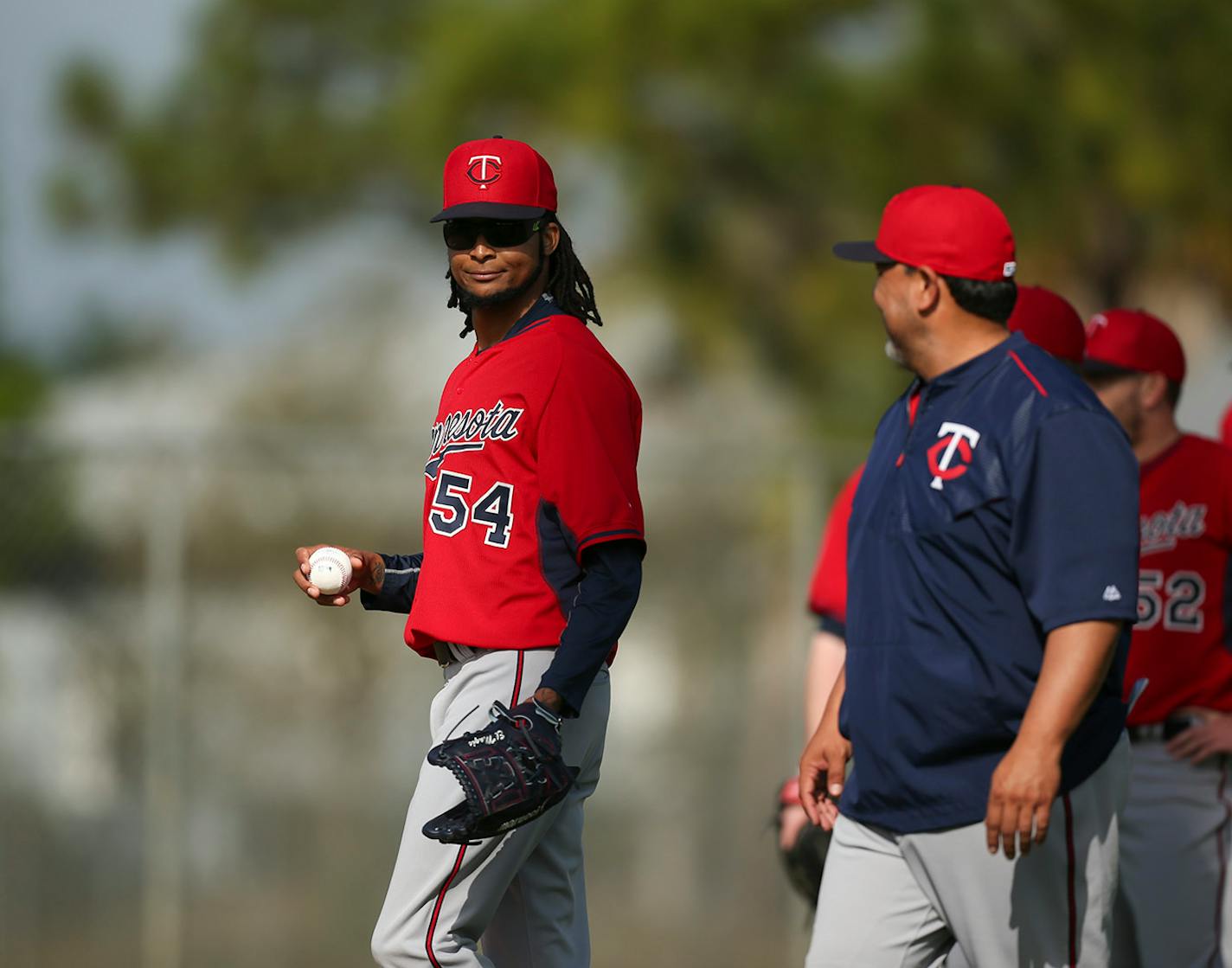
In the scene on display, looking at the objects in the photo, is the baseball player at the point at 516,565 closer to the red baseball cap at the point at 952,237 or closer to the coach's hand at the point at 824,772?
the coach's hand at the point at 824,772

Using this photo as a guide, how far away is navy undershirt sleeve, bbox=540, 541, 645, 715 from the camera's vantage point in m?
3.27

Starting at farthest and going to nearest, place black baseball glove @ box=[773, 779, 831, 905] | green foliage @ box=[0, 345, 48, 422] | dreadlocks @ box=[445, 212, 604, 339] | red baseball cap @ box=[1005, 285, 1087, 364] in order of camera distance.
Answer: green foliage @ box=[0, 345, 48, 422] < black baseball glove @ box=[773, 779, 831, 905] < red baseball cap @ box=[1005, 285, 1087, 364] < dreadlocks @ box=[445, 212, 604, 339]

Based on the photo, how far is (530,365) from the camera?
3.50 m

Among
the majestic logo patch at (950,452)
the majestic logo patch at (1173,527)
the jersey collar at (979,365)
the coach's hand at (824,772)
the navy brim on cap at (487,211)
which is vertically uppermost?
the navy brim on cap at (487,211)

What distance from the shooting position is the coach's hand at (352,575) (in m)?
3.68

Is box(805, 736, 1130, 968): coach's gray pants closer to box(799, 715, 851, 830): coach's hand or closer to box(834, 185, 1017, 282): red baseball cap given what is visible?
box(799, 715, 851, 830): coach's hand

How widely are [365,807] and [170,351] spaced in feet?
55.2

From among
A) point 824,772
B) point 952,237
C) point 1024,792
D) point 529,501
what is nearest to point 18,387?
point 529,501

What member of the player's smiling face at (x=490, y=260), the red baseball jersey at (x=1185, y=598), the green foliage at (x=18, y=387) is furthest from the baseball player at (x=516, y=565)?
the green foliage at (x=18, y=387)

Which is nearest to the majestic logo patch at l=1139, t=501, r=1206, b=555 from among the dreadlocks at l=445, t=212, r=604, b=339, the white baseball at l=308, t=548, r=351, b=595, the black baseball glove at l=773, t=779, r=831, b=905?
the black baseball glove at l=773, t=779, r=831, b=905

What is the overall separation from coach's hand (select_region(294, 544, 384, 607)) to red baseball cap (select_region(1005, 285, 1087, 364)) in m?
1.68

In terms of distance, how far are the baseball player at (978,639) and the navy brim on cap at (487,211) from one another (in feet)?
2.56

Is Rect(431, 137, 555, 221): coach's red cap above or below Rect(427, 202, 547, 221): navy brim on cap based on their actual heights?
above

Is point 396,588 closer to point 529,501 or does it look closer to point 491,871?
point 529,501
